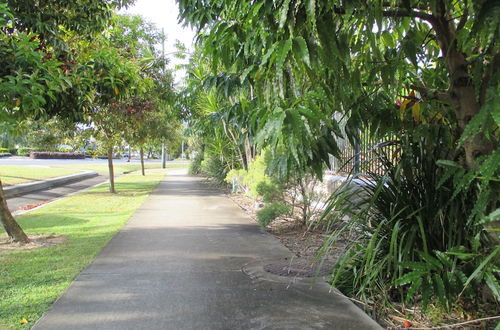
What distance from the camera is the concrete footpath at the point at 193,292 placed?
4254mm

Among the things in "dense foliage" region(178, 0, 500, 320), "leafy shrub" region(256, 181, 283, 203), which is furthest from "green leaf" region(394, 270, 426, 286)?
"leafy shrub" region(256, 181, 283, 203)

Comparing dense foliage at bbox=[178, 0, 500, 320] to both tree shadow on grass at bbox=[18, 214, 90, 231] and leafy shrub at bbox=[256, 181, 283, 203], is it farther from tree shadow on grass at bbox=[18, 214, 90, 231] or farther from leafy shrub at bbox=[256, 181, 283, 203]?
tree shadow on grass at bbox=[18, 214, 90, 231]

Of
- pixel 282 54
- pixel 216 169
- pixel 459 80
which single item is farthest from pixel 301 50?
pixel 216 169

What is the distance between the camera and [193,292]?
516 centimetres

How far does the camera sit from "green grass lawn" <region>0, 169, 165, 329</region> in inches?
187

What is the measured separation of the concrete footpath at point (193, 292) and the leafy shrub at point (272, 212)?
3.44 feet

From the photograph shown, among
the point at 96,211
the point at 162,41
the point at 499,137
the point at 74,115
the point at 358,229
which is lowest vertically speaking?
the point at 96,211

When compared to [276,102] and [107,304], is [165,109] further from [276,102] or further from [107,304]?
[276,102]

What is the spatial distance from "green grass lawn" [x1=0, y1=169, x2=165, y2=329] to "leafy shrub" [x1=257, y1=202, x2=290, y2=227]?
3137mm

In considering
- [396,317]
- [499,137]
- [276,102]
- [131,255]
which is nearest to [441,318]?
[396,317]

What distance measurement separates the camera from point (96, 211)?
13016mm

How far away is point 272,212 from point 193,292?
4.75 meters

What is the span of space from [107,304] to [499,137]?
159 inches

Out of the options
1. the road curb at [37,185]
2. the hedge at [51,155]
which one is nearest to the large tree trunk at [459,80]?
the road curb at [37,185]
